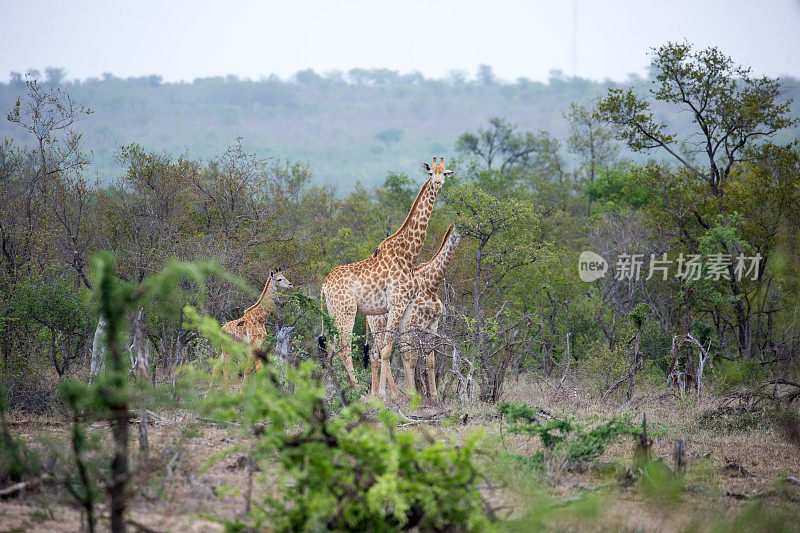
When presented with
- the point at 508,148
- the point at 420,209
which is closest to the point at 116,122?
the point at 508,148

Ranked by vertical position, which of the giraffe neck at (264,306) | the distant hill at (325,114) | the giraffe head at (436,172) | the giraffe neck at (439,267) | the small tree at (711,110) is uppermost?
the distant hill at (325,114)

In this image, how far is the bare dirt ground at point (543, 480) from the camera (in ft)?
14.5

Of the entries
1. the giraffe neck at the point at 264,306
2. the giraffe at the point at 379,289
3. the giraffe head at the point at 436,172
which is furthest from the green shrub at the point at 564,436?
the giraffe neck at the point at 264,306

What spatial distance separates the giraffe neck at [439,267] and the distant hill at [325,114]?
110ft

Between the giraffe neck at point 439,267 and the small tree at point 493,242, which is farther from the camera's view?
the small tree at point 493,242

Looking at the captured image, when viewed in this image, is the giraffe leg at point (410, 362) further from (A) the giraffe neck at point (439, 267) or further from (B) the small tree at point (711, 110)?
(B) the small tree at point (711, 110)

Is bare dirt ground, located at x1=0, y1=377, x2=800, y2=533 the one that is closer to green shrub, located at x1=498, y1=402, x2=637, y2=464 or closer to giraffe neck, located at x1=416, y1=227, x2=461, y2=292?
green shrub, located at x1=498, y1=402, x2=637, y2=464

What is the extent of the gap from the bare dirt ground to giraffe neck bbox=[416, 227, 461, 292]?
2043mm

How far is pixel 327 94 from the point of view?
109875 mm

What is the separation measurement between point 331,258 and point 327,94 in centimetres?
9801

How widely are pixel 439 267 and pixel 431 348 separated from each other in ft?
4.66

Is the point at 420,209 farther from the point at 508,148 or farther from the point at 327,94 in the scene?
the point at 327,94

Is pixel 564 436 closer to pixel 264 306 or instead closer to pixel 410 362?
pixel 410 362

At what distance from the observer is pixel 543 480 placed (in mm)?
5785
